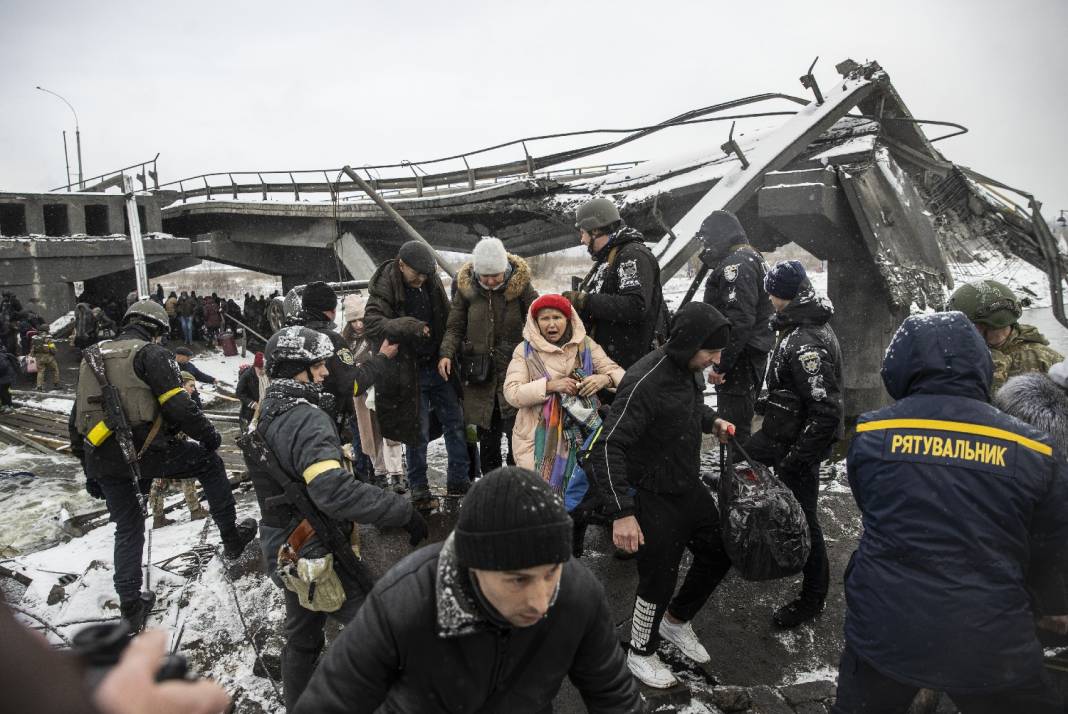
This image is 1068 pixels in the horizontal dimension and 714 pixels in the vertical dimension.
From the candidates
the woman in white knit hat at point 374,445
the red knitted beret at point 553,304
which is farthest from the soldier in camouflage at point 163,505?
Result: the red knitted beret at point 553,304

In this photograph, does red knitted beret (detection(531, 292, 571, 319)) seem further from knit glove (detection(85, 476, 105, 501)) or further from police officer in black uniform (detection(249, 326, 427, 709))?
knit glove (detection(85, 476, 105, 501))

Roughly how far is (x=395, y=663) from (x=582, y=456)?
2.08 m

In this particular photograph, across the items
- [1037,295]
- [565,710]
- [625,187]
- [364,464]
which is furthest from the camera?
[625,187]

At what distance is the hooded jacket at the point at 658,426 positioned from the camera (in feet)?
9.32

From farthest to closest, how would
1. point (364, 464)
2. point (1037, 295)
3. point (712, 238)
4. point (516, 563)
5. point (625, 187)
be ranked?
1. point (625, 187)
2. point (1037, 295)
3. point (364, 464)
4. point (712, 238)
5. point (516, 563)

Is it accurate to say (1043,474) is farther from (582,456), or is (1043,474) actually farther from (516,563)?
(582,456)

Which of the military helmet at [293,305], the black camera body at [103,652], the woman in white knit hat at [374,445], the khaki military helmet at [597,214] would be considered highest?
the khaki military helmet at [597,214]

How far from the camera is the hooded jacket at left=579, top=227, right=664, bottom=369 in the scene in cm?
410

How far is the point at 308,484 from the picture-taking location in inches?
103

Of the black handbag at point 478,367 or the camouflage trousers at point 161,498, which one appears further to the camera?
the camouflage trousers at point 161,498

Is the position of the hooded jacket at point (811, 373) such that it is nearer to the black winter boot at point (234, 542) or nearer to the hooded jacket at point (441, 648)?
the hooded jacket at point (441, 648)

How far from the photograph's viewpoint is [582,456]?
3.62 m

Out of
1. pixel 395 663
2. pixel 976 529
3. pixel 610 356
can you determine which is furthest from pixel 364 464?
pixel 976 529

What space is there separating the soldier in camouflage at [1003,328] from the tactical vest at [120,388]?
465cm
